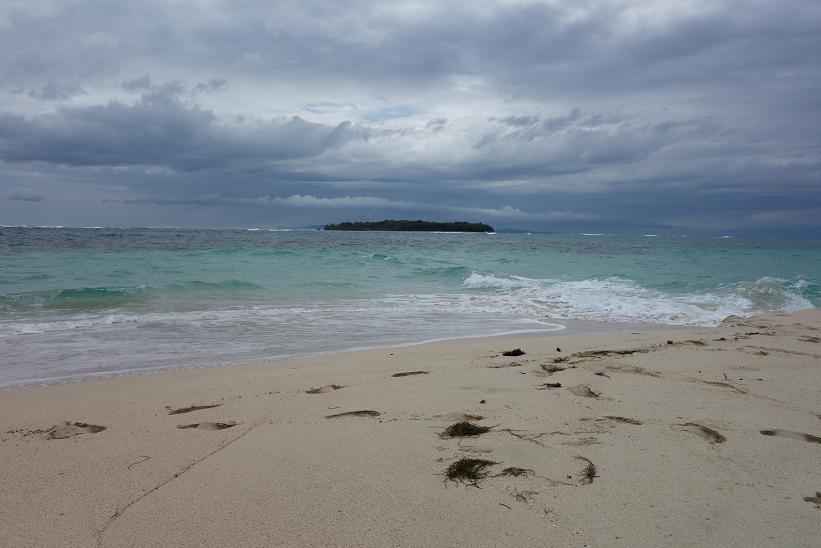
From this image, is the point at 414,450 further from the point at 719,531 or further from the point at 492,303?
the point at 492,303

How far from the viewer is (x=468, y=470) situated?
268 centimetres

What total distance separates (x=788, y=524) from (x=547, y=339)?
17.8 feet

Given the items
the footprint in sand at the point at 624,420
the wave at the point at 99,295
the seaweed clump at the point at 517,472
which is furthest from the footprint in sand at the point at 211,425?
the wave at the point at 99,295

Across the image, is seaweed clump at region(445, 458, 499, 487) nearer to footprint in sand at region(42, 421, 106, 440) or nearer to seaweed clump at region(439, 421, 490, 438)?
seaweed clump at region(439, 421, 490, 438)

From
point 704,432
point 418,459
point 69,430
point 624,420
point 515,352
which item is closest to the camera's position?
point 418,459

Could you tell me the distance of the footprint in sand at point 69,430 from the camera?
3519 mm

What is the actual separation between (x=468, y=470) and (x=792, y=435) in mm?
2178

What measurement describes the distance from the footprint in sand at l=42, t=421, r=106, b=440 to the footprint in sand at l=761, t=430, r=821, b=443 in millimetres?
4426

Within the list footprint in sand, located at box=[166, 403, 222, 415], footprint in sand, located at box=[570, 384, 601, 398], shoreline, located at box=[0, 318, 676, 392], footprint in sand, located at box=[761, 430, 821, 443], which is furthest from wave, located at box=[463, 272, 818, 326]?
footprint in sand, located at box=[166, 403, 222, 415]

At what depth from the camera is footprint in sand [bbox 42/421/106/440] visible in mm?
3519

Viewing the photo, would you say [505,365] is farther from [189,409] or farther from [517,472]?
[189,409]

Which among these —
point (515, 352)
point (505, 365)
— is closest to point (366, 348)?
point (515, 352)

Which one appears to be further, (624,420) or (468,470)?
(624,420)

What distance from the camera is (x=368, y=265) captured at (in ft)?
74.5
